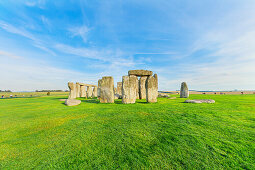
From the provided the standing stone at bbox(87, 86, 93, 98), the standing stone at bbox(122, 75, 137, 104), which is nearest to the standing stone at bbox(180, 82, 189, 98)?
the standing stone at bbox(122, 75, 137, 104)

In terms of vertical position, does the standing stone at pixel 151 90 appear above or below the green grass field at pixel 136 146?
above

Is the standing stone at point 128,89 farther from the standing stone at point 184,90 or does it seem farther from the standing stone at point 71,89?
the standing stone at point 71,89

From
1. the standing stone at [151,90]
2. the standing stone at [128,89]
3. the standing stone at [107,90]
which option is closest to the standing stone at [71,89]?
the standing stone at [107,90]

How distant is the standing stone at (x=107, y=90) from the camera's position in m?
9.13

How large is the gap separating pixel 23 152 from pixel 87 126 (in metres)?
1.69

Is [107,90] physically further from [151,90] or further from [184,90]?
[184,90]

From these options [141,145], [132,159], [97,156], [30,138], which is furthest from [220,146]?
[30,138]

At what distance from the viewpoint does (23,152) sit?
255 centimetres

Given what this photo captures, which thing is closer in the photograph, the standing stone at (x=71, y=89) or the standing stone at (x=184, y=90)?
the standing stone at (x=184, y=90)

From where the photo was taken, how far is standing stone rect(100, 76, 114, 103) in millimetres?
9133

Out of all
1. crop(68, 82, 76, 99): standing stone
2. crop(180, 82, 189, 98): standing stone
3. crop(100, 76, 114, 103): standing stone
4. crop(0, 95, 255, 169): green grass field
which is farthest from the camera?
crop(68, 82, 76, 99): standing stone

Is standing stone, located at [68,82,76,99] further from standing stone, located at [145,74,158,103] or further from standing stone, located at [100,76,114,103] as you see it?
standing stone, located at [145,74,158,103]

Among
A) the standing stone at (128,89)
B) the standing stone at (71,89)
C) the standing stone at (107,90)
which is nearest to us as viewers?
the standing stone at (128,89)

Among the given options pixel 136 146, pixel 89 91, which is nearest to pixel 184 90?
pixel 136 146
